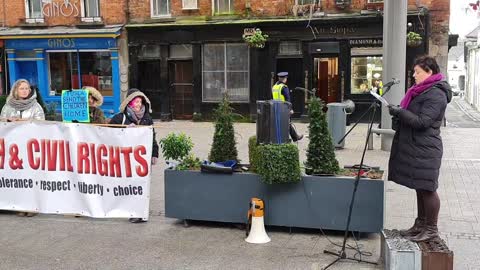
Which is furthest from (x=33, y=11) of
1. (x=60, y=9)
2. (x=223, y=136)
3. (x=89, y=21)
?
(x=223, y=136)

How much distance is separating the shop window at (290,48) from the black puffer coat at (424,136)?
43.5 feet

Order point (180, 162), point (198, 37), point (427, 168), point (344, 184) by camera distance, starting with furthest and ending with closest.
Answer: point (198, 37) < point (180, 162) < point (344, 184) < point (427, 168)

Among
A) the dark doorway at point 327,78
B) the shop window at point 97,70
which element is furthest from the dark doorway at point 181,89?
the dark doorway at point 327,78

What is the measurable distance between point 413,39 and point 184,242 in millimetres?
12528

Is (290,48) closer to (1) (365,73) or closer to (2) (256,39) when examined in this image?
(2) (256,39)

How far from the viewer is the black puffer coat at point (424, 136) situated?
16.2 feet

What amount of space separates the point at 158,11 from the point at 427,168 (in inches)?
640

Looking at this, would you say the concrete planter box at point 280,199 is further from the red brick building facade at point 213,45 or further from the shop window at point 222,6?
the shop window at point 222,6

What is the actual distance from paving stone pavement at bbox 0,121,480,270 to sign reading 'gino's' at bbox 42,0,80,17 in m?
14.4

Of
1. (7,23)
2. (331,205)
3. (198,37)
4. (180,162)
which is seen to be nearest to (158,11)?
(198,37)

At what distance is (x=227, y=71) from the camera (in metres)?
19.0

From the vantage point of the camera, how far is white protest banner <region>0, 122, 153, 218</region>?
655 centimetres

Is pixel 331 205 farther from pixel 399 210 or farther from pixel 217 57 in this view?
pixel 217 57

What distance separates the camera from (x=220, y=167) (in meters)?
6.35
